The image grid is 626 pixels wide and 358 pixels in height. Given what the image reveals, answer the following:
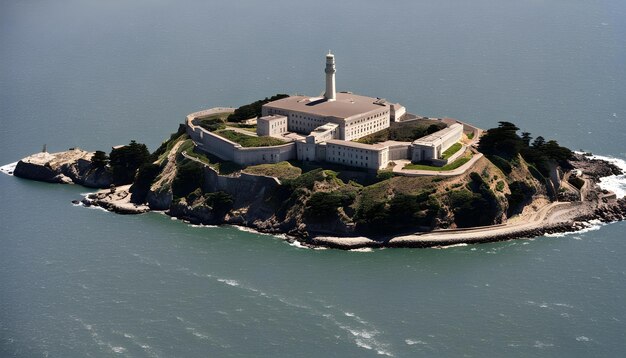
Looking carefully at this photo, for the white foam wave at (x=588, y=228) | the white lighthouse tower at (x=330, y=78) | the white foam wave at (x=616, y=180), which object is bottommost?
the white foam wave at (x=588, y=228)

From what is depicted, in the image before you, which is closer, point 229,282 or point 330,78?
point 229,282

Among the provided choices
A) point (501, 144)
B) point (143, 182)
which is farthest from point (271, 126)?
point (501, 144)

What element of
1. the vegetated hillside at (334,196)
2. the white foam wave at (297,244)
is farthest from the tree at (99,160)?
the white foam wave at (297,244)

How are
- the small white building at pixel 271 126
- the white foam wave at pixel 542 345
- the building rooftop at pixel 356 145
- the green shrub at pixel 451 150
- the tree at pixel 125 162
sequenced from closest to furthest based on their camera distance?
1. the white foam wave at pixel 542 345
2. the building rooftop at pixel 356 145
3. the green shrub at pixel 451 150
4. the small white building at pixel 271 126
5. the tree at pixel 125 162

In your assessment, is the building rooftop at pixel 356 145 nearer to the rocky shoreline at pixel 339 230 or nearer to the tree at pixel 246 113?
the rocky shoreline at pixel 339 230

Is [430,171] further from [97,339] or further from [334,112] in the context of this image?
[97,339]

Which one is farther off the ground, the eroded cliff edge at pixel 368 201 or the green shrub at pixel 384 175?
the green shrub at pixel 384 175
